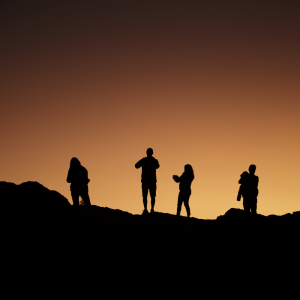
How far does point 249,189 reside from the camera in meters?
14.1

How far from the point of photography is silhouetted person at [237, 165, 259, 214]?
14.1 m

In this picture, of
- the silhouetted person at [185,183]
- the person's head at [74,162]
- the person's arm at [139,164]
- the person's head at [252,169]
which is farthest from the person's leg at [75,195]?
the person's head at [252,169]

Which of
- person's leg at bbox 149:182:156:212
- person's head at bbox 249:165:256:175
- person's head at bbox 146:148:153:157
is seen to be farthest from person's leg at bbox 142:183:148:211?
person's head at bbox 249:165:256:175

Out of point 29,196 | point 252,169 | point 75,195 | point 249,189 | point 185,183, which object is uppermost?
point 252,169

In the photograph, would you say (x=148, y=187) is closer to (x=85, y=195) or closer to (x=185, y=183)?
(x=185, y=183)

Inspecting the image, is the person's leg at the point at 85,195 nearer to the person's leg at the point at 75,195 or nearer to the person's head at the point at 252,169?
the person's leg at the point at 75,195

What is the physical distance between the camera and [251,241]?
11344 mm

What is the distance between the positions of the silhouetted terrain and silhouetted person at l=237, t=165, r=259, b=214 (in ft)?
4.06

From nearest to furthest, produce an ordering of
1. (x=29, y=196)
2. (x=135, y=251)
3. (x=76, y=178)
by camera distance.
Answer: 1. (x=135, y=251)
2. (x=29, y=196)
3. (x=76, y=178)

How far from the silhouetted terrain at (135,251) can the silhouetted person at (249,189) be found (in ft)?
4.06

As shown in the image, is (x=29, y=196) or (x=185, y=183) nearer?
(x=29, y=196)

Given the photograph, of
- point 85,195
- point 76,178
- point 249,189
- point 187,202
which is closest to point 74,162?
point 76,178

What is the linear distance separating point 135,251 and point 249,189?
219 inches

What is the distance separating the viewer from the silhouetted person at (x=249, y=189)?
1407 cm
